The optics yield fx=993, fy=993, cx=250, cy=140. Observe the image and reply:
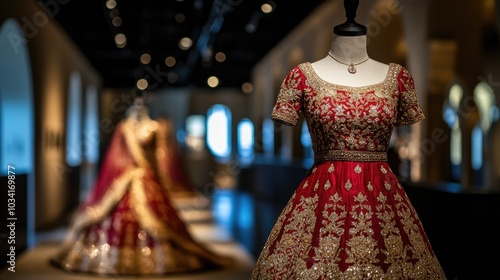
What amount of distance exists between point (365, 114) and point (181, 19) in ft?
42.2

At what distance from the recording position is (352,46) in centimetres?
434

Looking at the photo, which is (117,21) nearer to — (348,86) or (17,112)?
(17,112)

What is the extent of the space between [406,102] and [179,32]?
48.2 feet

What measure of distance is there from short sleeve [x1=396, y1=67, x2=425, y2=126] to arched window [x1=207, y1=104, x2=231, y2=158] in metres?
30.2

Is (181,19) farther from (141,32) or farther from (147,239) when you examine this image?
(147,239)

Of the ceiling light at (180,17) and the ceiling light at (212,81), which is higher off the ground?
the ceiling light at (180,17)

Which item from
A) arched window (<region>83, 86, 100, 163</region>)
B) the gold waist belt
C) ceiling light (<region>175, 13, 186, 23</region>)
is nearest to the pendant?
the gold waist belt

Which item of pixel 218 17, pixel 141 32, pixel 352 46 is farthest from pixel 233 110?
pixel 352 46

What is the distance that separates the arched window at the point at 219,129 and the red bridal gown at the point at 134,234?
24524 millimetres

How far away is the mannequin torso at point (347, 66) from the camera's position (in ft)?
14.2

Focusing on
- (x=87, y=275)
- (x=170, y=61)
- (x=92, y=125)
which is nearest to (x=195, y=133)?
(x=92, y=125)

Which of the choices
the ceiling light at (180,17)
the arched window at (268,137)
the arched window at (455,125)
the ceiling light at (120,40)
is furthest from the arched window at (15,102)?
the arched window at (268,137)

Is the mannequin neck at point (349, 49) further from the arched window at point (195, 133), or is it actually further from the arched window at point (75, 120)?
the arched window at point (195, 133)

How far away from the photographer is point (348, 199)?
416cm
